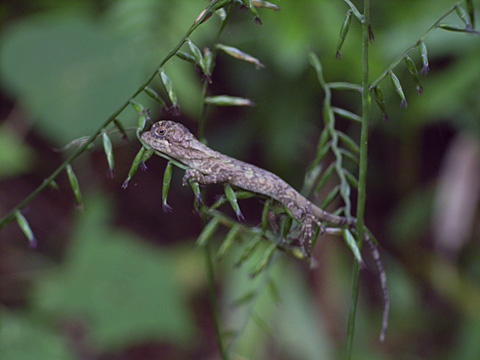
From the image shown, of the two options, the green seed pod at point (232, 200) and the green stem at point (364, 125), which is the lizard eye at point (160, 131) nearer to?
the green seed pod at point (232, 200)

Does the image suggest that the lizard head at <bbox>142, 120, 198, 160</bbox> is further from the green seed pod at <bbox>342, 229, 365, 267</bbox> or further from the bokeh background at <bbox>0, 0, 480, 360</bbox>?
the bokeh background at <bbox>0, 0, 480, 360</bbox>

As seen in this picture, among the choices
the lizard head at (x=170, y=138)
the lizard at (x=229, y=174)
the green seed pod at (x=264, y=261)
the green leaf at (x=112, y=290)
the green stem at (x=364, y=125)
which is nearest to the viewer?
the green stem at (x=364, y=125)

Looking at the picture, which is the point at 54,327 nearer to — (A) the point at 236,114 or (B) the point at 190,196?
(B) the point at 190,196

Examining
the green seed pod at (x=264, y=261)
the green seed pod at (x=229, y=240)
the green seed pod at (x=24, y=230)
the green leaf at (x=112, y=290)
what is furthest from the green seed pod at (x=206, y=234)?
the green leaf at (x=112, y=290)

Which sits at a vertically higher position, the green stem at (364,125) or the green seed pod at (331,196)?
the green stem at (364,125)

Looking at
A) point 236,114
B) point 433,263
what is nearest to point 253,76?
point 236,114

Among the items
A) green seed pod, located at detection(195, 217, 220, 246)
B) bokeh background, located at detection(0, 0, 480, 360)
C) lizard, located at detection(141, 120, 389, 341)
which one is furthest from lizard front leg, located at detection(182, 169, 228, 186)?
bokeh background, located at detection(0, 0, 480, 360)

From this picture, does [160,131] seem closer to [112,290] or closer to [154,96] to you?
[154,96]
